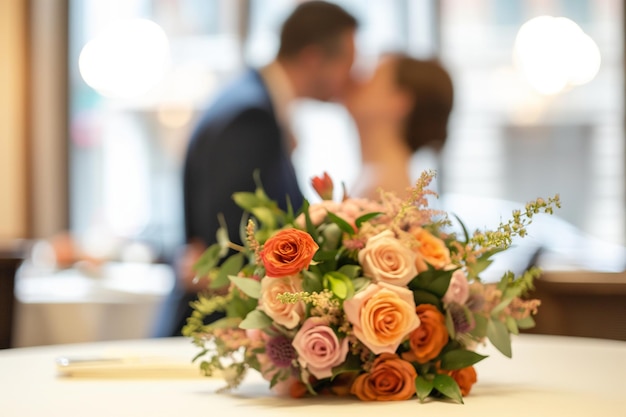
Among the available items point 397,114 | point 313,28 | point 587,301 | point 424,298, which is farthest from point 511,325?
point 397,114

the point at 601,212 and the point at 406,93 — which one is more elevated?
the point at 406,93

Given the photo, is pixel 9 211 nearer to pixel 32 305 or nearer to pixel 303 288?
pixel 32 305

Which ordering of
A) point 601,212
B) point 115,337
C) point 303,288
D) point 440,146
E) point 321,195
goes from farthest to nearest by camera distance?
point 601,212 < point 115,337 < point 440,146 < point 321,195 < point 303,288

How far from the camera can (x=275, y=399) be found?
1197 mm

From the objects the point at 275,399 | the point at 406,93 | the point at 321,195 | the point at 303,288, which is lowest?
the point at 275,399

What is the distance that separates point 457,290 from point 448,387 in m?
→ 0.12

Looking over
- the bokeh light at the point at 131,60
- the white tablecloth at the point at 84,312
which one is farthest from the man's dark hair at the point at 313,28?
the bokeh light at the point at 131,60

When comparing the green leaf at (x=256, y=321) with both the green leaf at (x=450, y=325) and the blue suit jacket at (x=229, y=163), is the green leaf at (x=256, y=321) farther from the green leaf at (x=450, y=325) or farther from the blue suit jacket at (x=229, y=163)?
the blue suit jacket at (x=229, y=163)

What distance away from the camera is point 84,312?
399 cm

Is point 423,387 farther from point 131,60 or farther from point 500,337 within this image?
point 131,60

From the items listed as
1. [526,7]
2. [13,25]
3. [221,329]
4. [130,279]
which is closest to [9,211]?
[13,25]

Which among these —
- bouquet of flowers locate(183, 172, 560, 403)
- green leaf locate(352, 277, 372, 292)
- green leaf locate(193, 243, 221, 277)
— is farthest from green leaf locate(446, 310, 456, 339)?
green leaf locate(193, 243, 221, 277)

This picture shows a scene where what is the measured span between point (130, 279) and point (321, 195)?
Answer: 12.3 feet

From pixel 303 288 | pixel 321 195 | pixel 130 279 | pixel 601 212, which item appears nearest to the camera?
pixel 303 288
